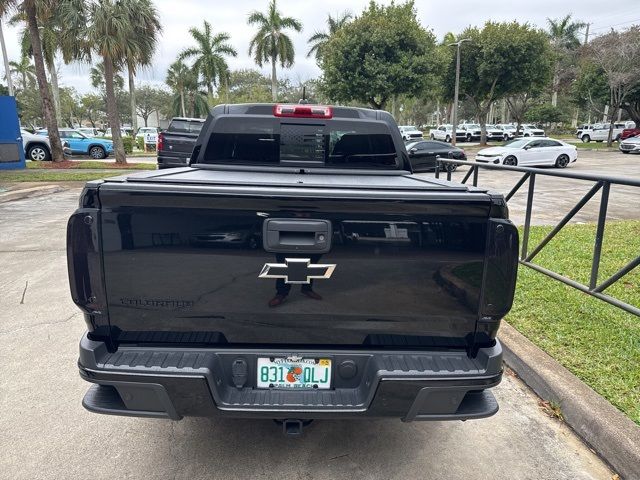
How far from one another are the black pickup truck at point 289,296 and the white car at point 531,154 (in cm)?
1986

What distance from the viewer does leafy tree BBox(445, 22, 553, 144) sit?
106 ft

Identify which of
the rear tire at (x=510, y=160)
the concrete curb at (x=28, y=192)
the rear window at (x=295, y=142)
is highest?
the rear window at (x=295, y=142)

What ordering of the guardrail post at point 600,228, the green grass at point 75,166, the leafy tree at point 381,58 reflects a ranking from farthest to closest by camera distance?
the leafy tree at point 381,58 < the green grass at point 75,166 < the guardrail post at point 600,228

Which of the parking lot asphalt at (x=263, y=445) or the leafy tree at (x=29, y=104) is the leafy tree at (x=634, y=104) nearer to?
the parking lot asphalt at (x=263, y=445)

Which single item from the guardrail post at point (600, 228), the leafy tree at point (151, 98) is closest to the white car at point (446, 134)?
the guardrail post at point (600, 228)

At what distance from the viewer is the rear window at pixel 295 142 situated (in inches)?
139

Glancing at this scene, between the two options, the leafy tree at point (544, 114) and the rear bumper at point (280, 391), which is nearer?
the rear bumper at point (280, 391)

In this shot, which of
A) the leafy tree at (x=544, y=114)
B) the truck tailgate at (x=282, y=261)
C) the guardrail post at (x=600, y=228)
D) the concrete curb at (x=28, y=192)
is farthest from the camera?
the leafy tree at (x=544, y=114)

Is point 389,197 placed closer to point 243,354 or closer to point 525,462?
point 243,354

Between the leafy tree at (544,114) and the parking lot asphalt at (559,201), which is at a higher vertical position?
the leafy tree at (544,114)

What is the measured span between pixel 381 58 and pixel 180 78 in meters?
36.8

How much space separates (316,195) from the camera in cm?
202

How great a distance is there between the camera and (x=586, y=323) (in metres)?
4.21

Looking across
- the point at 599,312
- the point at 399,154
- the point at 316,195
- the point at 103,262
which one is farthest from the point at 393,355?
the point at 599,312
